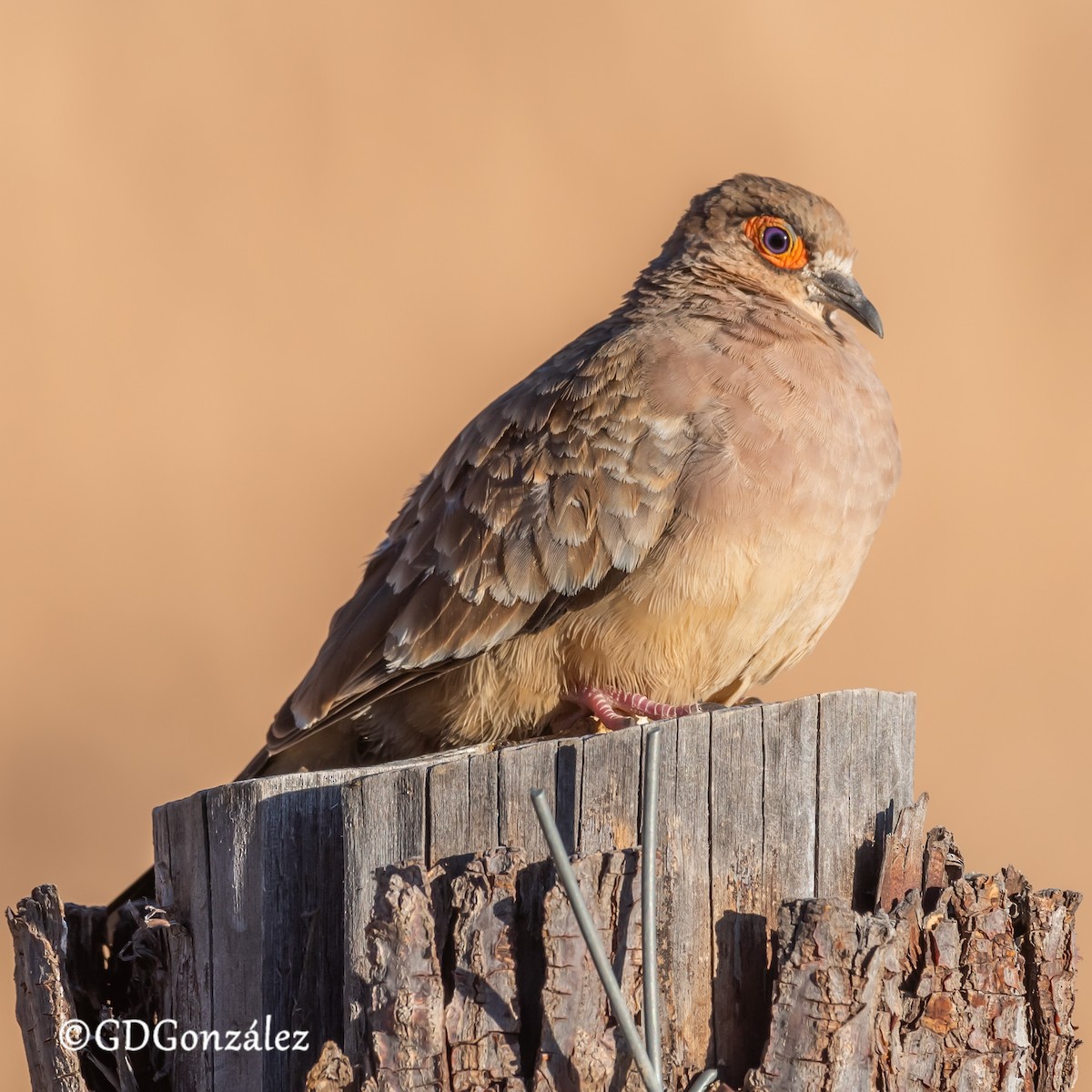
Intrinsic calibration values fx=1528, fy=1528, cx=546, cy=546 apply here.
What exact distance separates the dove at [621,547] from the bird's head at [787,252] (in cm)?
37

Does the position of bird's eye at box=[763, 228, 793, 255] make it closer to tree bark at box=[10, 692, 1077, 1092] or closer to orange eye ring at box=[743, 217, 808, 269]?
orange eye ring at box=[743, 217, 808, 269]

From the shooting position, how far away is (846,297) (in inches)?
211

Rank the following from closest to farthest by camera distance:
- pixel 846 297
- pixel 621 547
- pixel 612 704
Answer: pixel 621 547 → pixel 612 704 → pixel 846 297

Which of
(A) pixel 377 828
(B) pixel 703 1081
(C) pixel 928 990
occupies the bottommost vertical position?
(B) pixel 703 1081

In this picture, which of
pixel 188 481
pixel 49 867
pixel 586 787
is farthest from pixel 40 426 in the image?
pixel 586 787

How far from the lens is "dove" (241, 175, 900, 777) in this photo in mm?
4469

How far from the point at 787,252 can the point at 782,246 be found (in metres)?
0.03

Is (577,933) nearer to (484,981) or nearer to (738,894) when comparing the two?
(484,981)

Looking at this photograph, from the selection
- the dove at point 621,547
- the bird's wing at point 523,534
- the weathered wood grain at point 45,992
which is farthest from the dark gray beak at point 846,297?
the weathered wood grain at point 45,992

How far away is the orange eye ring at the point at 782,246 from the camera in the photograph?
5.39 meters

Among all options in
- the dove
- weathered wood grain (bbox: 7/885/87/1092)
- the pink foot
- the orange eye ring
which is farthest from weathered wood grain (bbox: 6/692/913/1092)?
the orange eye ring

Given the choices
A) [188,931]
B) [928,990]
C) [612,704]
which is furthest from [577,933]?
[612,704]

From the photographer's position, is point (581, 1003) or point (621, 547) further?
point (621, 547)

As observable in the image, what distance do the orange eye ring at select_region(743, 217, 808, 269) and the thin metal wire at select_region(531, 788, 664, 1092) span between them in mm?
3055
